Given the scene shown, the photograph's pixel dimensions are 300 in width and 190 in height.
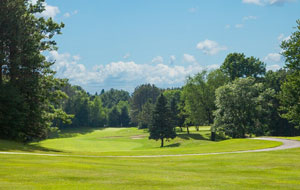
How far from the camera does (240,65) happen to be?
7500 cm

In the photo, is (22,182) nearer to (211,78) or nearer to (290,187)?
(290,187)

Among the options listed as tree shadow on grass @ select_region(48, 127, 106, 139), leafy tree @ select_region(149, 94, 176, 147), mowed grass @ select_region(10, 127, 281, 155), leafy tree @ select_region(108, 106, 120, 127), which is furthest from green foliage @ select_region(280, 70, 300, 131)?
leafy tree @ select_region(108, 106, 120, 127)

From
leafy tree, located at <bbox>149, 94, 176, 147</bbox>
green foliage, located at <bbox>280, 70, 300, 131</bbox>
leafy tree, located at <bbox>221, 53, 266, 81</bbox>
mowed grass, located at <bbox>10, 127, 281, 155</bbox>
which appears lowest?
mowed grass, located at <bbox>10, 127, 281, 155</bbox>

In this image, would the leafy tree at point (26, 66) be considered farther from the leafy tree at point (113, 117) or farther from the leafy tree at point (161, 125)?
the leafy tree at point (113, 117)

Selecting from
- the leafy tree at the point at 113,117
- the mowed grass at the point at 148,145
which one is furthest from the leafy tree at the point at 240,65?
the leafy tree at the point at 113,117

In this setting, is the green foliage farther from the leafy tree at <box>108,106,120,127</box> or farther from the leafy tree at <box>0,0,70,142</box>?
Answer: the leafy tree at <box>108,106,120,127</box>

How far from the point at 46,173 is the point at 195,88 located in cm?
5956

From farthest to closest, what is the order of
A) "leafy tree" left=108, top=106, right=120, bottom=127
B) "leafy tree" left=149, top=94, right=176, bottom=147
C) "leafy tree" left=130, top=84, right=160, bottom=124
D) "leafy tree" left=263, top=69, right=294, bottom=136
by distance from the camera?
1. "leafy tree" left=108, top=106, right=120, bottom=127
2. "leafy tree" left=130, top=84, right=160, bottom=124
3. "leafy tree" left=263, top=69, right=294, bottom=136
4. "leafy tree" left=149, top=94, right=176, bottom=147

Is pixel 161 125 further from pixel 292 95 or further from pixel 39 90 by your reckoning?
pixel 39 90

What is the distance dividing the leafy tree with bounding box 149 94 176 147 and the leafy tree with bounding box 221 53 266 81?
2107cm

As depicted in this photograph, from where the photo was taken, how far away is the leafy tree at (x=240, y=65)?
74.9 meters

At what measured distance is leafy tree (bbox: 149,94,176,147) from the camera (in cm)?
6194

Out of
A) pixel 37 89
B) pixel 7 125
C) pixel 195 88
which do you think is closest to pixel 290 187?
pixel 7 125

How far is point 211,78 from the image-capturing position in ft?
232
